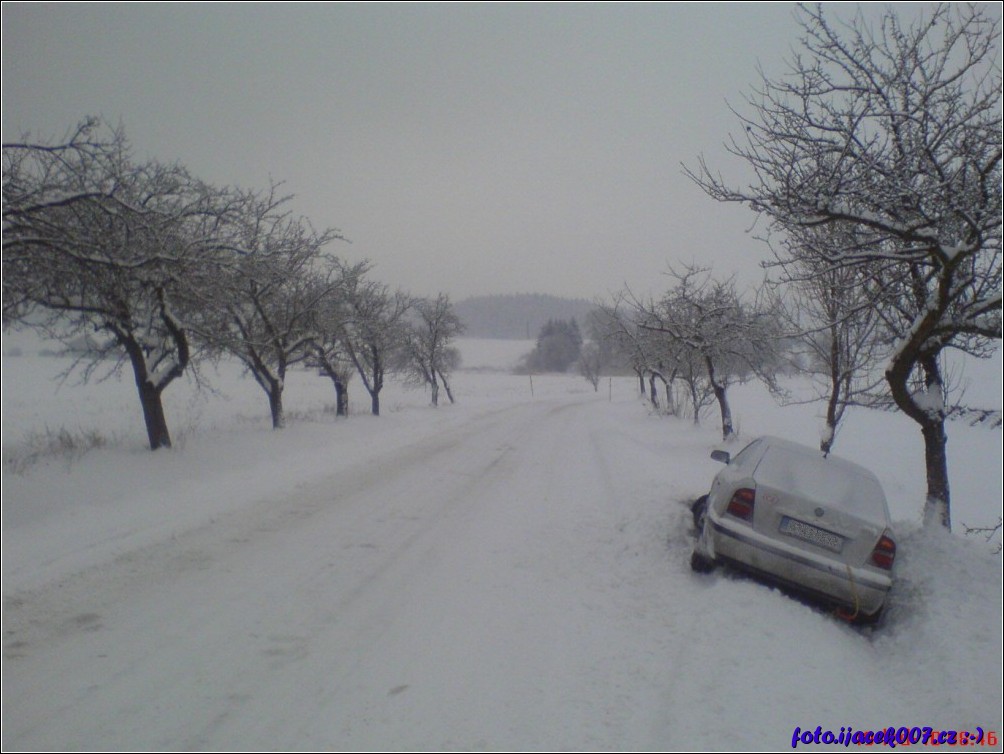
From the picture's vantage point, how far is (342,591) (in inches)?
216

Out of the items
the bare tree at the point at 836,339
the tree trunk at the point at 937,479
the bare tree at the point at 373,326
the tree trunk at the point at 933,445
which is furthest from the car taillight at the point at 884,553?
the bare tree at the point at 373,326

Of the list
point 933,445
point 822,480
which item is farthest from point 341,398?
point 933,445

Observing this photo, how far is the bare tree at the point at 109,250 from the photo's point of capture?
24.4 feet

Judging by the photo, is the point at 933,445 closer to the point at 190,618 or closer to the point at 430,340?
the point at 190,618

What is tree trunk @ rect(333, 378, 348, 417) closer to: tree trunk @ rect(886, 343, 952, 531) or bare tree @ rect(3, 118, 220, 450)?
bare tree @ rect(3, 118, 220, 450)

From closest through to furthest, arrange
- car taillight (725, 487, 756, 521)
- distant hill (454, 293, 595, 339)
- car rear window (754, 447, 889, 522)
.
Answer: car rear window (754, 447, 889, 522), car taillight (725, 487, 756, 521), distant hill (454, 293, 595, 339)

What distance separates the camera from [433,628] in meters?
4.75

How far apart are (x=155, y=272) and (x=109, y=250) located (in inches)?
72.9

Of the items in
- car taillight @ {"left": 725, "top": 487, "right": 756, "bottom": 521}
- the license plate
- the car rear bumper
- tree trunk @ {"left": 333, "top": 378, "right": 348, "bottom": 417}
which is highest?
tree trunk @ {"left": 333, "top": 378, "right": 348, "bottom": 417}

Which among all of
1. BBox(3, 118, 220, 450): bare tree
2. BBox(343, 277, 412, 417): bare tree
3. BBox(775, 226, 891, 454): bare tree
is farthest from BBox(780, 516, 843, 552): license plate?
BBox(343, 277, 412, 417): bare tree

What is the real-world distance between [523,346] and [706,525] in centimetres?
12347

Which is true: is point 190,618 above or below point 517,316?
below

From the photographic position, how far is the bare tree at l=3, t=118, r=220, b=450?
7.44 meters

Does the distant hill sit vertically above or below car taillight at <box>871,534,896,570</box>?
above
